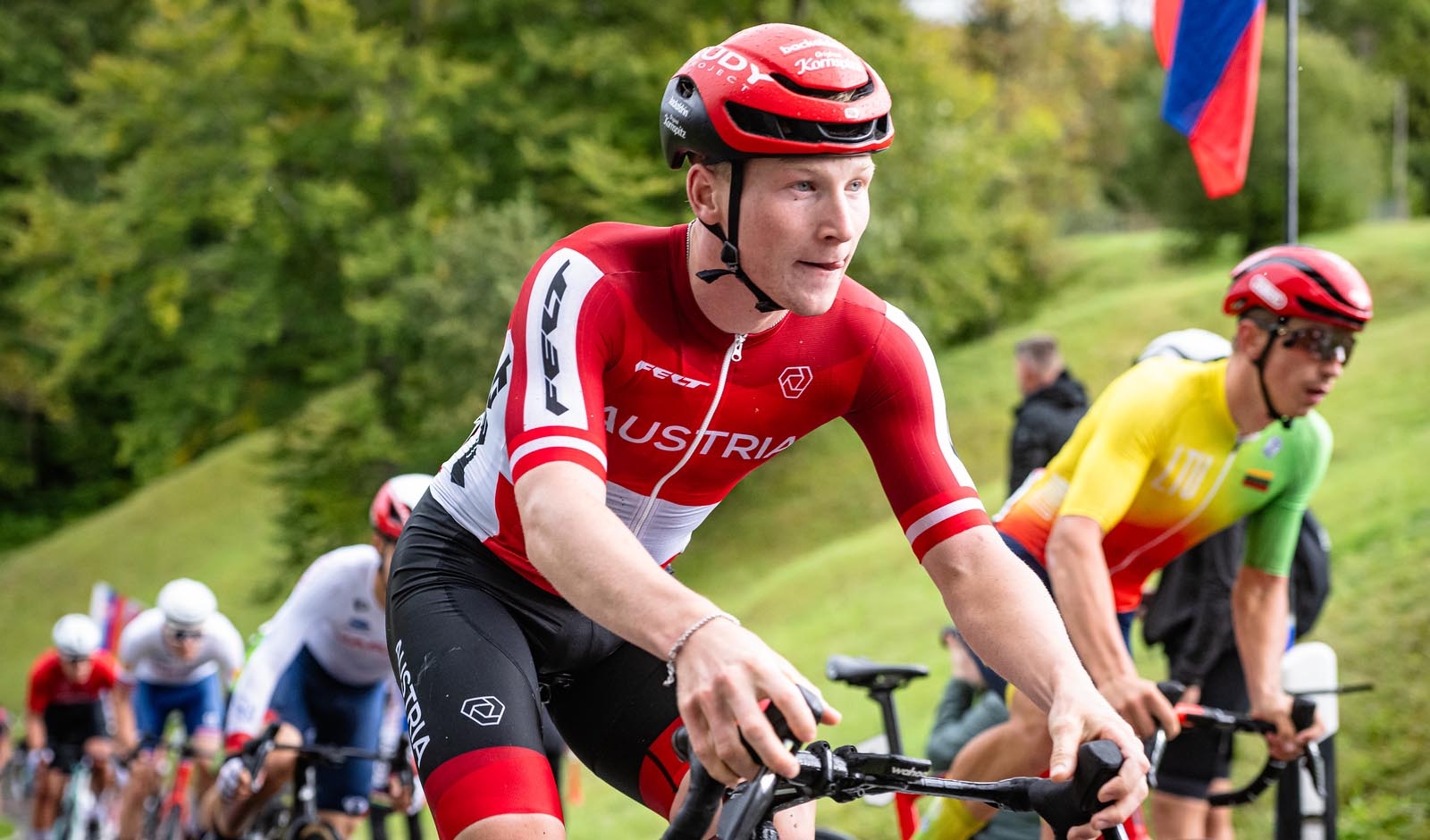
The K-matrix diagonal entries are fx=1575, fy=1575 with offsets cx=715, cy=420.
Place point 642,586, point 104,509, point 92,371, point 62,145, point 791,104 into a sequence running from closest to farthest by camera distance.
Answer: point 642,586
point 791,104
point 92,371
point 62,145
point 104,509

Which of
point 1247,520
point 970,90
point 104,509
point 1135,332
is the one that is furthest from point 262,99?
point 1247,520

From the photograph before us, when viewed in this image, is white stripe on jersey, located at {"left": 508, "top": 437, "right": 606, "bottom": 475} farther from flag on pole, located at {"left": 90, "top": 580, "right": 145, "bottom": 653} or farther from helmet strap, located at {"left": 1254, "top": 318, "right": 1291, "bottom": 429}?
flag on pole, located at {"left": 90, "top": 580, "right": 145, "bottom": 653}

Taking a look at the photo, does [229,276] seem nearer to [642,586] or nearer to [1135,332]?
[1135,332]

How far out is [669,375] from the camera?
3.39 m

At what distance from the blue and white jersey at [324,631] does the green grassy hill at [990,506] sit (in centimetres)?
356

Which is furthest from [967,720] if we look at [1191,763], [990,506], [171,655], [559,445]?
[990,506]

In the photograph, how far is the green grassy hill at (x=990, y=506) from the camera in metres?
8.93

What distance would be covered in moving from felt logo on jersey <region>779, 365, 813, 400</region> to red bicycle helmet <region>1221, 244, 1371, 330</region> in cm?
218

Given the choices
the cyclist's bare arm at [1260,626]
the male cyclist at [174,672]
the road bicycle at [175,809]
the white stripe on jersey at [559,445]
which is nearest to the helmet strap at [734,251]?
the white stripe on jersey at [559,445]

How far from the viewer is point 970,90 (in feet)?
106

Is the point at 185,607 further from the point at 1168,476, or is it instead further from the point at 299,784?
the point at 1168,476

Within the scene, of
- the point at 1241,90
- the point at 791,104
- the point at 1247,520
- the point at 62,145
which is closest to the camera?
the point at 791,104

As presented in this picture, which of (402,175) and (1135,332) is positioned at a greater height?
(402,175)

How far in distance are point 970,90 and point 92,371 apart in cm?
1997
